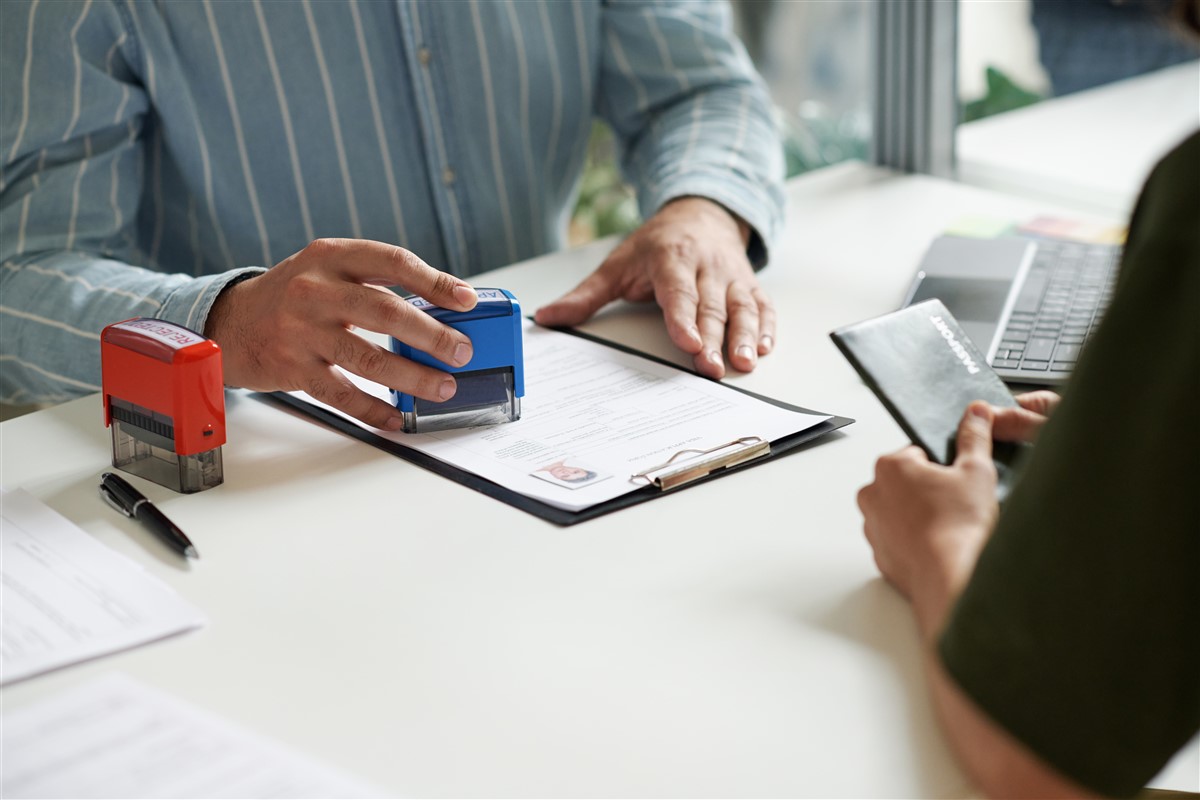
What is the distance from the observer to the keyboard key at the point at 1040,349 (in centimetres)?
104

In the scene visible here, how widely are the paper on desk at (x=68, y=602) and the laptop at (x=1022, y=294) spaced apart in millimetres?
699

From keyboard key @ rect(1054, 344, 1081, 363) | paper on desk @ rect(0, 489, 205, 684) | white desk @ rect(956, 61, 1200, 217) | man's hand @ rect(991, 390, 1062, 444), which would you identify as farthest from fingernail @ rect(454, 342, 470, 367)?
white desk @ rect(956, 61, 1200, 217)

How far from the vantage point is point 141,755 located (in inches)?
24.1

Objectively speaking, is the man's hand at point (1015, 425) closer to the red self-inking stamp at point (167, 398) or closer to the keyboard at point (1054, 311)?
the keyboard at point (1054, 311)

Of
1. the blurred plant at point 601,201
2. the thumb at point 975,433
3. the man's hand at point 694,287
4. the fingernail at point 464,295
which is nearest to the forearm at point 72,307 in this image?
the fingernail at point 464,295

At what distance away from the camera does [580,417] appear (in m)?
0.98

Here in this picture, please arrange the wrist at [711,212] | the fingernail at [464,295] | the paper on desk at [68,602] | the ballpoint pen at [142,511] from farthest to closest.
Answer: the wrist at [711,212], the fingernail at [464,295], the ballpoint pen at [142,511], the paper on desk at [68,602]

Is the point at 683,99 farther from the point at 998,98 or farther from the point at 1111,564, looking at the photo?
the point at 1111,564

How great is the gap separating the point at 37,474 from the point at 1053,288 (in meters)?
0.94

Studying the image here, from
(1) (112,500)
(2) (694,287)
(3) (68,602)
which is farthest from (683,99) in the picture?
(3) (68,602)

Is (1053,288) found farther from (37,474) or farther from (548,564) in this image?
(37,474)

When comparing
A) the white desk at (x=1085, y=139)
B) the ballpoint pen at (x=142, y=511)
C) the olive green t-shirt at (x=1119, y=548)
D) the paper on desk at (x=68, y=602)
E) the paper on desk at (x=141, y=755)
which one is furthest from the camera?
the white desk at (x=1085, y=139)

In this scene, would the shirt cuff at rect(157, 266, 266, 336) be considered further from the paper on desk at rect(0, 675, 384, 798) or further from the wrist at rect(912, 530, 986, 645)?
the wrist at rect(912, 530, 986, 645)

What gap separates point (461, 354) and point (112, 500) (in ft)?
Answer: 0.92
